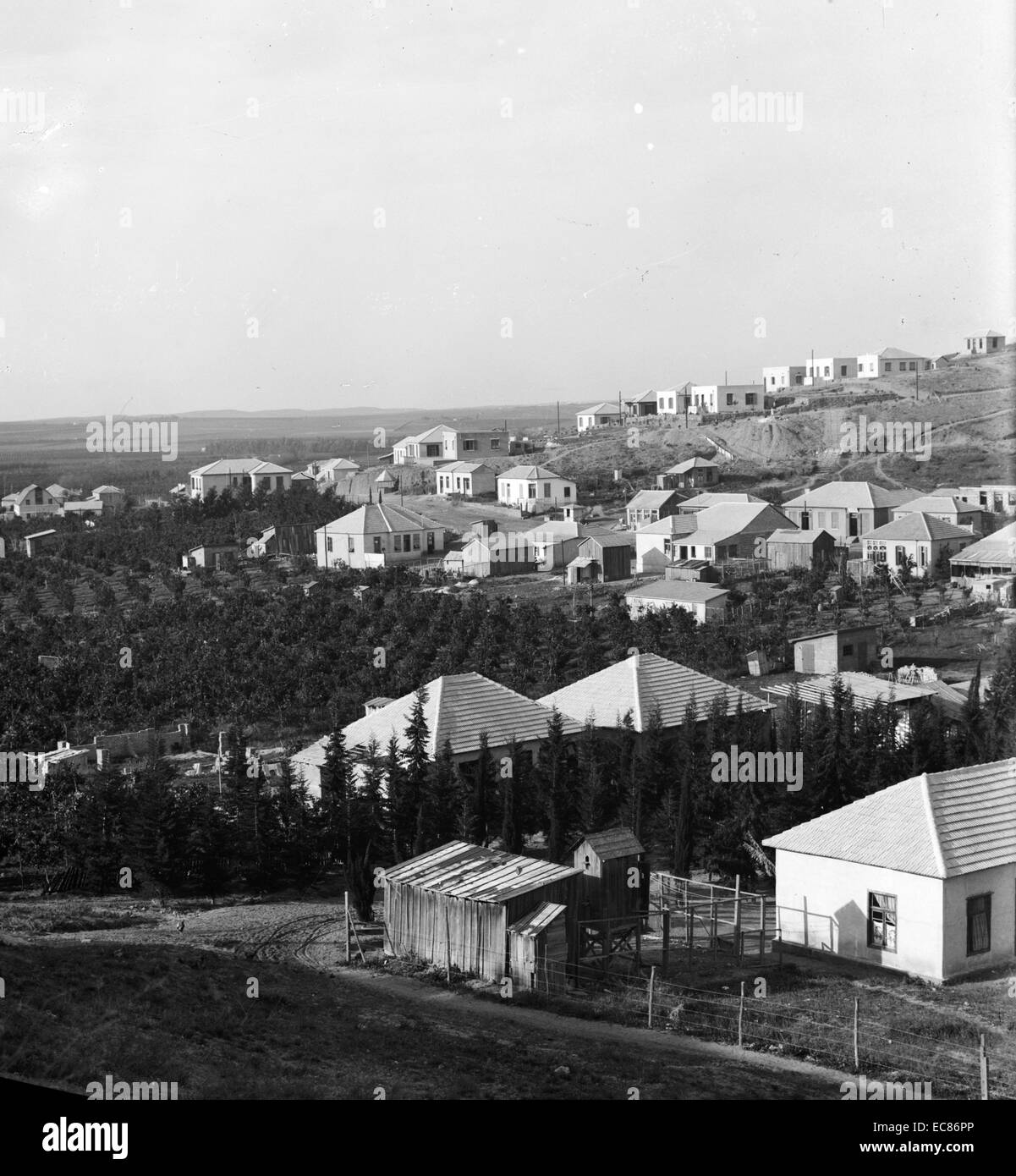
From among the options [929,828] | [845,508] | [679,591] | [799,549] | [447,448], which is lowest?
[929,828]

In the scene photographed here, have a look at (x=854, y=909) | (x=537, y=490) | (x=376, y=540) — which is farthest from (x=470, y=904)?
(x=537, y=490)

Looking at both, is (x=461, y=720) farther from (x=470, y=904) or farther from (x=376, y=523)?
(x=376, y=523)

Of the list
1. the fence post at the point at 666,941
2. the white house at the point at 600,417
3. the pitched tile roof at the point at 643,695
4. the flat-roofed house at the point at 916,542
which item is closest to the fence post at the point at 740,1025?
the fence post at the point at 666,941

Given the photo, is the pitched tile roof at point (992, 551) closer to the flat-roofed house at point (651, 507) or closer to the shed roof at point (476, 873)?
the flat-roofed house at point (651, 507)

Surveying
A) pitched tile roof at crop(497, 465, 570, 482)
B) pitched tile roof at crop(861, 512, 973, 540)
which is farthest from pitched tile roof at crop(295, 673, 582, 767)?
pitched tile roof at crop(497, 465, 570, 482)

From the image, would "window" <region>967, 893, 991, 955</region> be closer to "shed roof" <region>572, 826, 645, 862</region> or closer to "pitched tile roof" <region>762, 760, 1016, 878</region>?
"pitched tile roof" <region>762, 760, 1016, 878</region>

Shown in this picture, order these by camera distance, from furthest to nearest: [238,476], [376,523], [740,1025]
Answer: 1. [238,476]
2. [376,523]
3. [740,1025]
